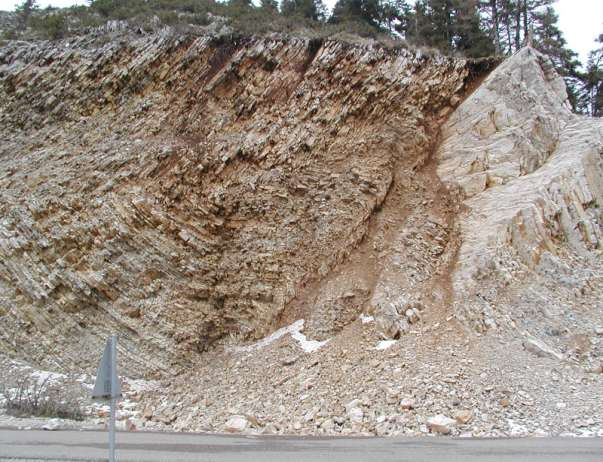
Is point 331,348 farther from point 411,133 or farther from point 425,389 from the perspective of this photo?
point 411,133

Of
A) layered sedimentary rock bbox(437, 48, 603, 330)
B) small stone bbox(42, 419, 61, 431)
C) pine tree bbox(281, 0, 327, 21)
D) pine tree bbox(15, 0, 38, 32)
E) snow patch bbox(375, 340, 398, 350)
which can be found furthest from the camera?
pine tree bbox(281, 0, 327, 21)

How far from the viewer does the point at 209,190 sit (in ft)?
46.1

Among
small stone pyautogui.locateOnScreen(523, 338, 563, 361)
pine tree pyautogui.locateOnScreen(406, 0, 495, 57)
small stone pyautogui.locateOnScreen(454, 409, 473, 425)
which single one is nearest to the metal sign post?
small stone pyautogui.locateOnScreen(454, 409, 473, 425)

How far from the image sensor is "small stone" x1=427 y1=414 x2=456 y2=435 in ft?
26.6

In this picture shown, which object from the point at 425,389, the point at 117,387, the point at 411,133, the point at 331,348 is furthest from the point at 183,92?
the point at 117,387

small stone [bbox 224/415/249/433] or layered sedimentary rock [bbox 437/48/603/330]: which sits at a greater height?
layered sedimentary rock [bbox 437/48/603/330]

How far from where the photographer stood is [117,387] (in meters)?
4.93

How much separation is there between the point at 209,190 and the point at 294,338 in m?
4.85

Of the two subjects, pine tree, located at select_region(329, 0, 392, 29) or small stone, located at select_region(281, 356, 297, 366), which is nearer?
small stone, located at select_region(281, 356, 297, 366)

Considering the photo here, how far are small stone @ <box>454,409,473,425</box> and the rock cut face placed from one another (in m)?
3.34

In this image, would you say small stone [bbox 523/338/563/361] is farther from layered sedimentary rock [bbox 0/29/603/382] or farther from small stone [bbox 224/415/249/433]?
small stone [bbox 224/415/249/433]

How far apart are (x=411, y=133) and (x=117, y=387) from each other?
11.8 metres

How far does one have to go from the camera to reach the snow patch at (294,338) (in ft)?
38.5

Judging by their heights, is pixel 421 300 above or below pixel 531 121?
below
